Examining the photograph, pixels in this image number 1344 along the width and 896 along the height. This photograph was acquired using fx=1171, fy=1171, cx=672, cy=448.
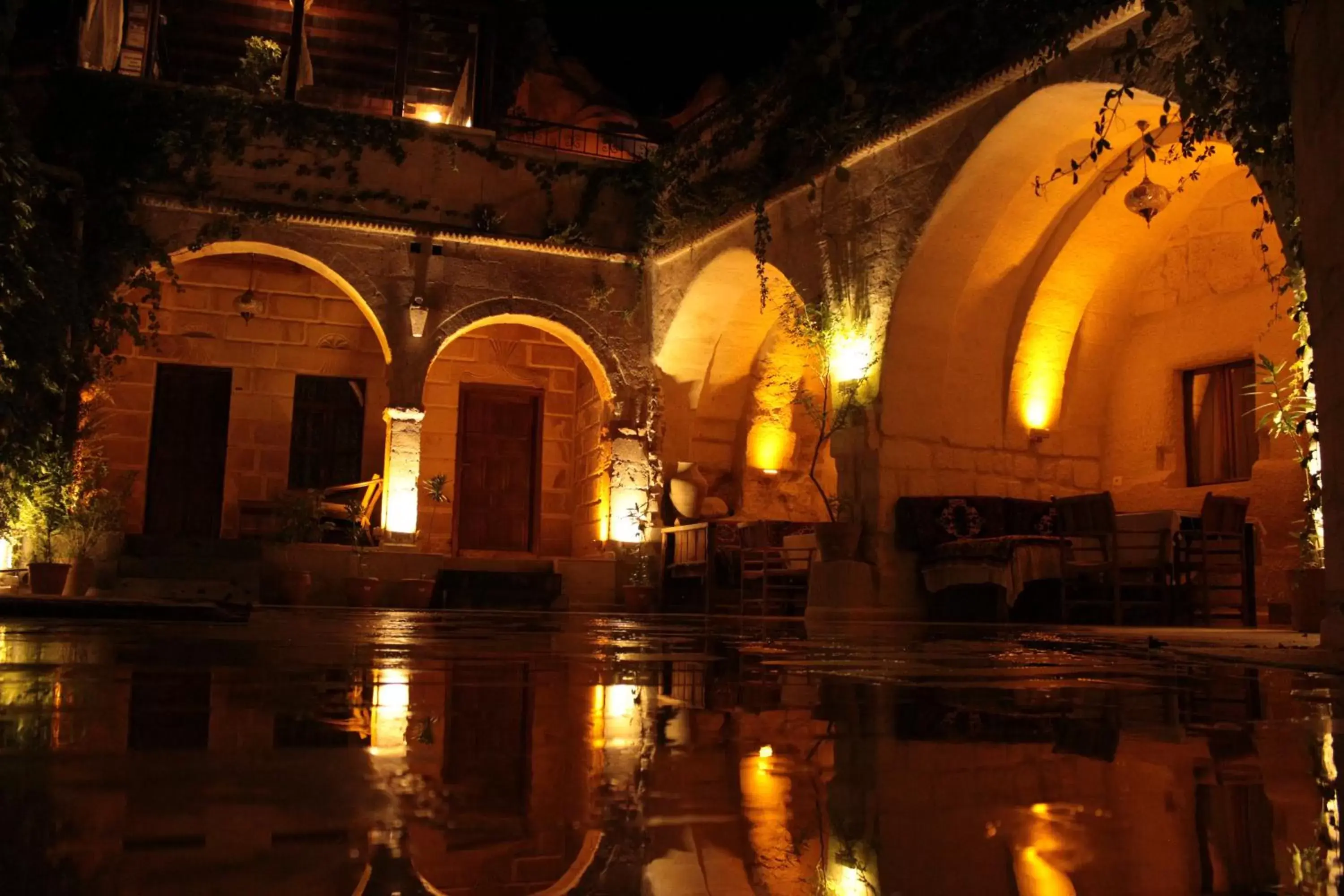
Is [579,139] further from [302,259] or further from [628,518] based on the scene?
[628,518]

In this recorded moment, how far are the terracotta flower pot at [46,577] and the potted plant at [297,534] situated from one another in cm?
174

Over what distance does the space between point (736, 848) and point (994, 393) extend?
8.70 metres

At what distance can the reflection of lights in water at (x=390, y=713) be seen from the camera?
114 cm

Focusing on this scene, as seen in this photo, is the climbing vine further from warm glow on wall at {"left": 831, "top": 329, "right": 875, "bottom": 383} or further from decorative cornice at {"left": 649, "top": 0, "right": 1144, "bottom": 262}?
warm glow on wall at {"left": 831, "top": 329, "right": 875, "bottom": 383}

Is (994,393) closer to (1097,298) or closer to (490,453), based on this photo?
(1097,298)

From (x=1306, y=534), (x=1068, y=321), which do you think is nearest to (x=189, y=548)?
(x=1068, y=321)

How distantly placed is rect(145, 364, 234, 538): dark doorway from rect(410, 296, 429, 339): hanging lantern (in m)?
3.01

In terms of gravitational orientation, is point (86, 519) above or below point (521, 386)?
below

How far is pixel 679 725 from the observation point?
1437mm

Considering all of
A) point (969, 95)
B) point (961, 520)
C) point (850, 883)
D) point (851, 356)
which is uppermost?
point (969, 95)

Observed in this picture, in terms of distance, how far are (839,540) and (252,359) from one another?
25.1 ft

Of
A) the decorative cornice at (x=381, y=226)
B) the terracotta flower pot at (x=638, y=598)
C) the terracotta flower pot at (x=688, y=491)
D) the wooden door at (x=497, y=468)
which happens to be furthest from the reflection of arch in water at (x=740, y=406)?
the wooden door at (x=497, y=468)

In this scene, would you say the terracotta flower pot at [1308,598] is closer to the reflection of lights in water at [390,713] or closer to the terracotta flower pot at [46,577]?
the reflection of lights in water at [390,713]

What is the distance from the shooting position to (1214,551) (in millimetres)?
7812
